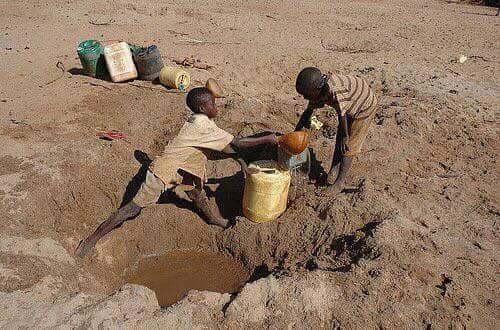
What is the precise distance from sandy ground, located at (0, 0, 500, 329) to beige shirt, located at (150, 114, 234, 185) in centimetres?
78

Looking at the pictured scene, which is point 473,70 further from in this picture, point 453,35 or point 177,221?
point 177,221

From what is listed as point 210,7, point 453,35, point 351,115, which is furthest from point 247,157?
point 210,7

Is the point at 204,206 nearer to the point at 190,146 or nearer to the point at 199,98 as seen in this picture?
the point at 190,146

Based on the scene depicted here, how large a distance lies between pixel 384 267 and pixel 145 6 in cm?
974

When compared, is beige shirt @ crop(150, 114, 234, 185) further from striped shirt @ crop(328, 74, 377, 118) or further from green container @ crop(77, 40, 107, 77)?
green container @ crop(77, 40, 107, 77)

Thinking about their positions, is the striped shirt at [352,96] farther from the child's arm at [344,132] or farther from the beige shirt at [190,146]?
the beige shirt at [190,146]

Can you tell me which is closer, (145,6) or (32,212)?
(32,212)

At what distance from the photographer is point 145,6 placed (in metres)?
10.6

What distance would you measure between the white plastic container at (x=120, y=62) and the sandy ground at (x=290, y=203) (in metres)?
0.22

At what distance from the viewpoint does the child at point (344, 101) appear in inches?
134

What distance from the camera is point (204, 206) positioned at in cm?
400

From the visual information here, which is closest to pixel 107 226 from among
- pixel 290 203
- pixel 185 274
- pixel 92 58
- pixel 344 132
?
pixel 185 274

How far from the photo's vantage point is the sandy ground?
2.73 meters

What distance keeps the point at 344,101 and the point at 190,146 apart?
1.35 metres
